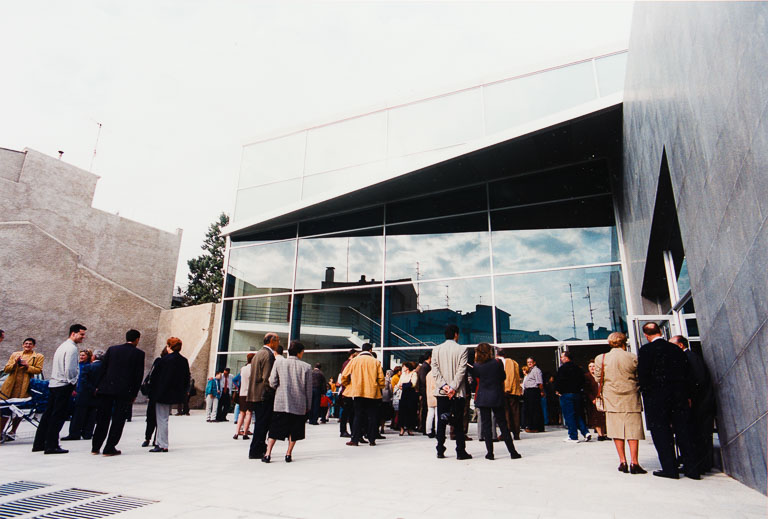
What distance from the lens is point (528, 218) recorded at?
40.9 feet

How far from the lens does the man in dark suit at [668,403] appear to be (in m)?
4.47

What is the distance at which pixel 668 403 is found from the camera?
4.54 m

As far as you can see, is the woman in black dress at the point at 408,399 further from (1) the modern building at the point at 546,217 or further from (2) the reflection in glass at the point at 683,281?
(2) the reflection in glass at the point at 683,281

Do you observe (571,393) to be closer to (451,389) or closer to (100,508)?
(451,389)

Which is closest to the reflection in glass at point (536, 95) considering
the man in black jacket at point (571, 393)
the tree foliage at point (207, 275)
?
the man in black jacket at point (571, 393)

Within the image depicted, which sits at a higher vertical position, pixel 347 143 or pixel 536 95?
pixel 347 143

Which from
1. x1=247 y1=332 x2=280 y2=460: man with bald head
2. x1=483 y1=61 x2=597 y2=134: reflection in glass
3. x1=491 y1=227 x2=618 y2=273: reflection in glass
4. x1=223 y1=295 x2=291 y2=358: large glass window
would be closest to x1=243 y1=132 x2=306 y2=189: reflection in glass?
x1=223 y1=295 x2=291 y2=358: large glass window

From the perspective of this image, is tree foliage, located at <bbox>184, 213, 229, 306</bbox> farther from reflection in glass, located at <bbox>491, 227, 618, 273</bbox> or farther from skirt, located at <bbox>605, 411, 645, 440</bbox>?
skirt, located at <bbox>605, 411, 645, 440</bbox>

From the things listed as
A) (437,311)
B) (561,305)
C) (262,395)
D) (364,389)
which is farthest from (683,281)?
(437,311)

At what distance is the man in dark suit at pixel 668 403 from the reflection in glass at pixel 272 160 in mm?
13063

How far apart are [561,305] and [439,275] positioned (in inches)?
137

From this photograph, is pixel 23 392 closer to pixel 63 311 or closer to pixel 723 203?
pixel 723 203

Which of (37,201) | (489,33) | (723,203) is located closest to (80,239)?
(37,201)

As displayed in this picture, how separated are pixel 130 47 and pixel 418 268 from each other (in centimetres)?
890
